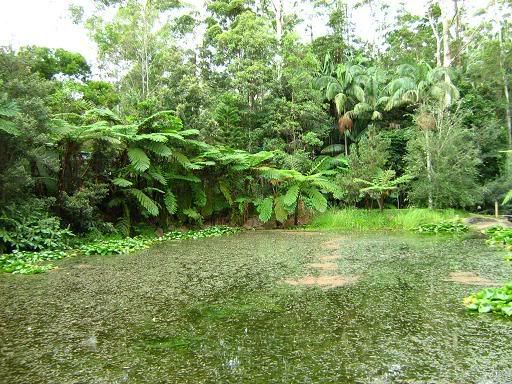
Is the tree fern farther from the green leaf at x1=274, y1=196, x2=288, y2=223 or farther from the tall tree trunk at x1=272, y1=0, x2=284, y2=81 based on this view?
the tall tree trunk at x1=272, y1=0, x2=284, y2=81

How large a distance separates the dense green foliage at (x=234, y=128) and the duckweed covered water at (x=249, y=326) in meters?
3.46

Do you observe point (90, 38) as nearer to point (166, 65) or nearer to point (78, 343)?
point (166, 65)

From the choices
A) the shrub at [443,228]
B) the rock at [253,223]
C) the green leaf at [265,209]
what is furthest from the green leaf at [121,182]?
the shrub at [443,228]

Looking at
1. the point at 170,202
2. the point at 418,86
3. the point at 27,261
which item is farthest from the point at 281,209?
the point at 418,86

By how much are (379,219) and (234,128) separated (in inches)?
253

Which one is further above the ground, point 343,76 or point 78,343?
point 343,76

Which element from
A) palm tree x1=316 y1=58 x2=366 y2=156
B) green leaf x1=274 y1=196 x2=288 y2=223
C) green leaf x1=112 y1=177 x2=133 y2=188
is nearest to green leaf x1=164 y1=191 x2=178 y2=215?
green leaf x1=112 y1=177 x2=133 y2=188

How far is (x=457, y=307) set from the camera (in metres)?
3.74

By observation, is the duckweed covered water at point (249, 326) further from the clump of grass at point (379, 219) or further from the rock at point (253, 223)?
the rock at point (253, 223)

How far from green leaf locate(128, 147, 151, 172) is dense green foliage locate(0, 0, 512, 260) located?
0.03 metres

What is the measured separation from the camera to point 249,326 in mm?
3400

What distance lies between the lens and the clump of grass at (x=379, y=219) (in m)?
12.1

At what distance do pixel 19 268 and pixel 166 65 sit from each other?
9.97m

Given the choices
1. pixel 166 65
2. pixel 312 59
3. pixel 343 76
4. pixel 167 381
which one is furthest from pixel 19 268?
pixel 343 76
